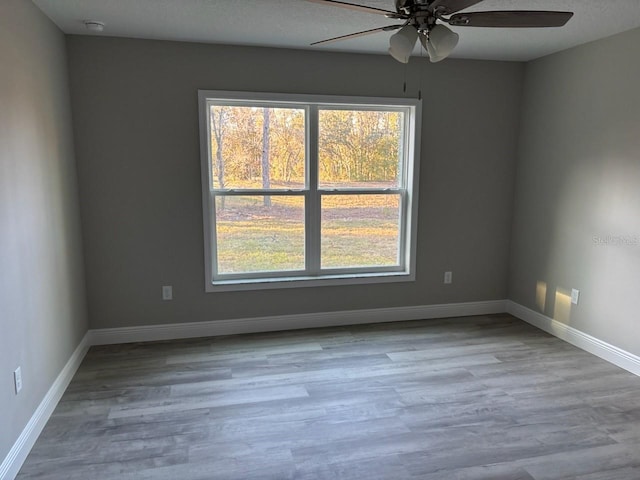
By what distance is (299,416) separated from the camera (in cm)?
256

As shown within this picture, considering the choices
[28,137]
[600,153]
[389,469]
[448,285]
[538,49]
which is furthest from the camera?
[448,285]

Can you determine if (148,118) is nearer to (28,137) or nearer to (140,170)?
(140,170)

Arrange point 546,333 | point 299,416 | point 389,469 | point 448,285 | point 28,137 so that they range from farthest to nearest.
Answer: point 448,285 → point 546,333 → point 299,416 → point 28,137 → point 389,469

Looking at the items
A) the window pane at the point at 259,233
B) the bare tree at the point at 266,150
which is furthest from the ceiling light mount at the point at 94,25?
the window pane at the point at 259,233

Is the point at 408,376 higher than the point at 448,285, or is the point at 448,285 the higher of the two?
the point at 448,285

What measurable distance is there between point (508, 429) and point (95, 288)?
3.06 m

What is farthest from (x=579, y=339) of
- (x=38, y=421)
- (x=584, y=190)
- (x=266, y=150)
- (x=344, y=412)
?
(x=38, y=421)

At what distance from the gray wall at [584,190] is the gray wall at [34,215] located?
378 centimetres

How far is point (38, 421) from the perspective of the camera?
236 centimetres

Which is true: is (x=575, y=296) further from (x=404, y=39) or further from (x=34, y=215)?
(x=34, y=215)

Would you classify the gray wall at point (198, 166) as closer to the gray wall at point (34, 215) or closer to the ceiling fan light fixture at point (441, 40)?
the gray wall at point (34, 215)

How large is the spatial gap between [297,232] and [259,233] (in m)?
0.33

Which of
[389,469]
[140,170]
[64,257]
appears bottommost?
[389,469]

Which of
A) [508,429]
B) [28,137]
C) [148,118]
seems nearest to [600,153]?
[508,429]
